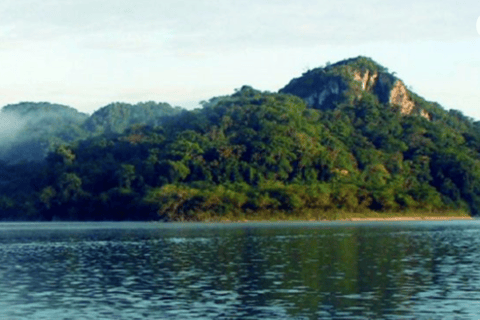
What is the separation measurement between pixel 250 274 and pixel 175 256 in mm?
20622

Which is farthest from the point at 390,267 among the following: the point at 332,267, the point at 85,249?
the point at 85,249

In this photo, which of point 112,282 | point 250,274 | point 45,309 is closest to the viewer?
point 45,309

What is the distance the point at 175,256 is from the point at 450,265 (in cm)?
2553

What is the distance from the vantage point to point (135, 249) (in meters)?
97.3

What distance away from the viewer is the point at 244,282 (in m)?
59.5

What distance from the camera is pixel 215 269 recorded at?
69.6m

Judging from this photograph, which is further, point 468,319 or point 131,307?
point 131,307

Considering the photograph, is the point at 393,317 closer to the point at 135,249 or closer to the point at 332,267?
the point at 332,267

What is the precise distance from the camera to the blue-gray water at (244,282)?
46.2 meters

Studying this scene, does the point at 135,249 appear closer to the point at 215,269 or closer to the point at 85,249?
the point at 85,249

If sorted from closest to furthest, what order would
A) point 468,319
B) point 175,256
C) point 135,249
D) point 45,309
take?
1. point 468,319
2. point 45,309
3. point 175,256
4. point 135,249

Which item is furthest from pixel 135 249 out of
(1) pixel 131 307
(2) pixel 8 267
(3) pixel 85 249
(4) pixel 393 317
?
(4) pixel 393 317

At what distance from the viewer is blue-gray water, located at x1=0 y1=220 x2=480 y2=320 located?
46.2 meters

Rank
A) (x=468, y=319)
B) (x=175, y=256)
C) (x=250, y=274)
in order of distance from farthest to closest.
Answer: (x=175, y=256) < (x=250, y=274) < (x=468, y=319)
